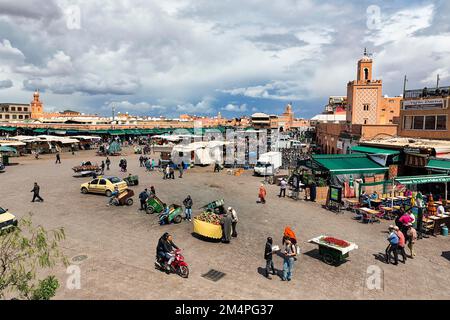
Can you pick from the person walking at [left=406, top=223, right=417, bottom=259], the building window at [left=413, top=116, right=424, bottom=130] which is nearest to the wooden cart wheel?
the person walking at [left=406, top=223, right=417, bottom=259]

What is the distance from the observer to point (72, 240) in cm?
1284

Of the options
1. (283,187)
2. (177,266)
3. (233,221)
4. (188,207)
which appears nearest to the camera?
(177,266)

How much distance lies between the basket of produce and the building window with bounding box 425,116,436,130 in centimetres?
2139

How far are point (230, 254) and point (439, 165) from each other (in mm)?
15784

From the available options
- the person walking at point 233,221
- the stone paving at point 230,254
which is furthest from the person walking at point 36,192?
the person walking at point 233,221

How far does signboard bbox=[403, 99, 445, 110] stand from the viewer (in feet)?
80.3

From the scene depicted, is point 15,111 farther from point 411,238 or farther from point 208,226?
point 411,238

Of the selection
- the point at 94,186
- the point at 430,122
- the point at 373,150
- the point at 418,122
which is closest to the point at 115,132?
the point at 94,186

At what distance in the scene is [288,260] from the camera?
31.5 ft

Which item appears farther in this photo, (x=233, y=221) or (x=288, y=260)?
(x=233, y=221)

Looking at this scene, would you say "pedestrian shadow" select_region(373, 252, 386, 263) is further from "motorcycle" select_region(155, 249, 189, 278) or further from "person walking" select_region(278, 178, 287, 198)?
"person walking" select_region(278, 178, 287, 198)

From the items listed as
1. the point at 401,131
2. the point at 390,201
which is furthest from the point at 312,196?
the point at 401,131
